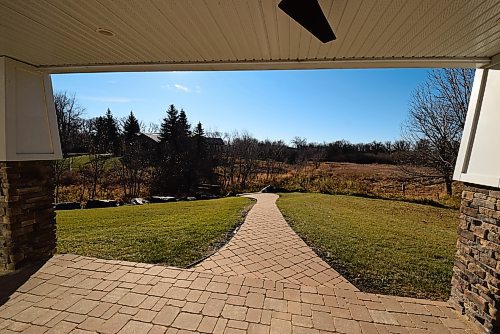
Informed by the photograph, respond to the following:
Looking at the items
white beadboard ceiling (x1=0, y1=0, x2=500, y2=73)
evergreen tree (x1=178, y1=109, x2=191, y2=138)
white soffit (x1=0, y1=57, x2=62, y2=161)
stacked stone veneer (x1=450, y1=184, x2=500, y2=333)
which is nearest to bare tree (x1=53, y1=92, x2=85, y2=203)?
evergreen tree (x1=178, y1=109, x2=191, y2=138)

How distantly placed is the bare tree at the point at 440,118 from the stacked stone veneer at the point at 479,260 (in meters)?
9.03

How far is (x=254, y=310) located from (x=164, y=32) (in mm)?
2693

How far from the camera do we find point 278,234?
5172mm

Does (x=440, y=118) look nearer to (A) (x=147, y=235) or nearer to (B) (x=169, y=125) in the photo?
Result: (A) (x=147, y=235)

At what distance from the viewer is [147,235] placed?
15.6 ft

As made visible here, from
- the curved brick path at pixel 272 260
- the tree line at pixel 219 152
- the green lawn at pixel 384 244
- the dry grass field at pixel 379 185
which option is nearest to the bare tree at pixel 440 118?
the tree line at pixel 219 152

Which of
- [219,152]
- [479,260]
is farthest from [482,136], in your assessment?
[219,152]

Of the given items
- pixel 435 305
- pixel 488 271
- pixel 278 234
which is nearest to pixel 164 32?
pixel 488 271

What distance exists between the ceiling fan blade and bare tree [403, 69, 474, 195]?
429 inches

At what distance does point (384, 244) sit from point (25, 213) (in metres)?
5.73

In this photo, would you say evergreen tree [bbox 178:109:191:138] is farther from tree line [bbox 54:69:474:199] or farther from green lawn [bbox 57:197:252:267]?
green lawn [bbox 57:197:252:267]

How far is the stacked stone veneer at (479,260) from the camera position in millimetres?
2172

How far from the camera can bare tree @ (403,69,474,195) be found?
952 cm

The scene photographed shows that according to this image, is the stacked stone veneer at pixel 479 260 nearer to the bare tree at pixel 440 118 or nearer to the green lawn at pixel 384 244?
the green lawn at pixel 384 244
